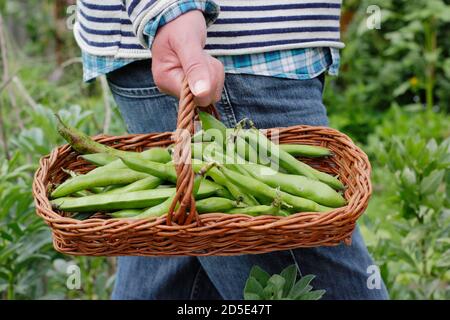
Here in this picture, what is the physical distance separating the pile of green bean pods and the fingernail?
128 mm

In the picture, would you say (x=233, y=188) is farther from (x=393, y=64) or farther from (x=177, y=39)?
(x=393, y=64)

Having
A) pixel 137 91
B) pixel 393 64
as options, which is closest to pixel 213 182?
pixel 137 91

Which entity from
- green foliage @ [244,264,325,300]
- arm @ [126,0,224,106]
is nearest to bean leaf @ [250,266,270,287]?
green foliage @ [244,264,325,300]

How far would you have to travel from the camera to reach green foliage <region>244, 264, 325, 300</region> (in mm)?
1351

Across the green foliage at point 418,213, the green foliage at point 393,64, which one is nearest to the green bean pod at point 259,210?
the green foliage at point 418,213

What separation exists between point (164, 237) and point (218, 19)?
535mm

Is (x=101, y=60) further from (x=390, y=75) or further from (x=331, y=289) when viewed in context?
(x=390, y=75)

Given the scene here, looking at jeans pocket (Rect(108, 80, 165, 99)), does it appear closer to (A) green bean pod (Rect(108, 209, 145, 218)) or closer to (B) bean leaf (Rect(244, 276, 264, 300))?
(A) green bean pod (Rect(108, 209, 145, 218))

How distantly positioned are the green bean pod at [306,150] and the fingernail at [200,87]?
0.28 meters

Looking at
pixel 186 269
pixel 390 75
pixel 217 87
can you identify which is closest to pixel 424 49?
pixel 390 75

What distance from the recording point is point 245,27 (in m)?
1.57

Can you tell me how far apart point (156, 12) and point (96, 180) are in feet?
1.10

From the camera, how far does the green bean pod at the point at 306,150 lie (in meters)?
1.50

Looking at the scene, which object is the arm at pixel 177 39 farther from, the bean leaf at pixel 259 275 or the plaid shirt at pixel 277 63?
the bean leaf at pixel 259 275
